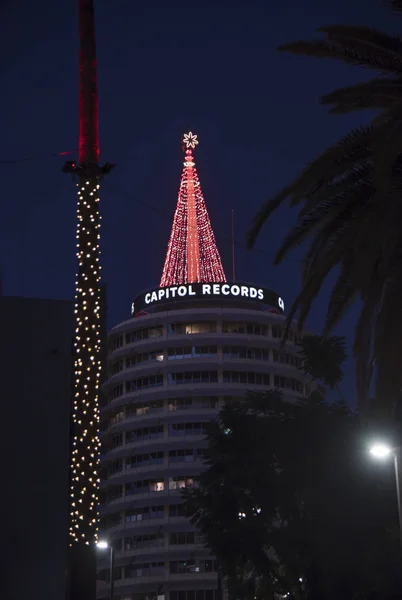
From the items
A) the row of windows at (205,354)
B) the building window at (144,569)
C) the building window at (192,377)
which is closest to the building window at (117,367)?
the row of windows at (205,354)

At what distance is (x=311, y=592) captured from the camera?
5050 centimetres

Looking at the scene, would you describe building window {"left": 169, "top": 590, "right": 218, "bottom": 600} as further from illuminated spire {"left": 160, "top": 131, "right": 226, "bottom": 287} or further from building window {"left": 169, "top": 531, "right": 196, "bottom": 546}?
illuminated spire {"left": 160, "top": 131, "right": 226, "bottom": 287}

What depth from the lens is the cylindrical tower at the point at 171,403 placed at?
120 m

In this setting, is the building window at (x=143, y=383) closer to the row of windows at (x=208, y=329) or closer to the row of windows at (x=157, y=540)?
the row of windows at (x=208, y=329)

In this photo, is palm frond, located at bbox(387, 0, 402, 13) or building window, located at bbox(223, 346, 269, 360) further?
building window, located at bbox(223, 346, 269, 360)

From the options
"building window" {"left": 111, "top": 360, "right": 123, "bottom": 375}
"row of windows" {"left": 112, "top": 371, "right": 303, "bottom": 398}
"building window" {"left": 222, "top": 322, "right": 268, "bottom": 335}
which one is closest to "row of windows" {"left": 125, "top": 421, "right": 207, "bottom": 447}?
"row of windows" {"left": 112, "top": 371, "right": 303, "bottom": 398}

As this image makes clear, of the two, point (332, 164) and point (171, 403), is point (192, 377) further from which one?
point (332, 164)

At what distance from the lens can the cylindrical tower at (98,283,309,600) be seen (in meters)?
120

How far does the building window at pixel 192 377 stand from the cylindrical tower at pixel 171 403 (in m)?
0.13

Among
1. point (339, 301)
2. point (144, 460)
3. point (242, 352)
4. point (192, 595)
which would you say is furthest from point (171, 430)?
point (339, 301)

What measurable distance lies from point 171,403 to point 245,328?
14.5 meters

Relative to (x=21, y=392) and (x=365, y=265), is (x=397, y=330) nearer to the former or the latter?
(x=365, y=265)

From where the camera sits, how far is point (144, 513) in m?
123

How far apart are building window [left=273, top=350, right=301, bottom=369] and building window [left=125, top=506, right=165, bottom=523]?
988 inches
